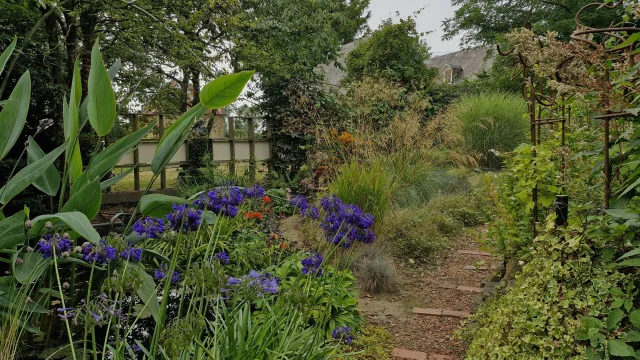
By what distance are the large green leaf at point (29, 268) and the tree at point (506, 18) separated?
11.8 metres

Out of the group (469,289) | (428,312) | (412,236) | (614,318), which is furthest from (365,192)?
(614,318)

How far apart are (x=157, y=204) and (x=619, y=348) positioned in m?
1.54

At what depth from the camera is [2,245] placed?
1516mm

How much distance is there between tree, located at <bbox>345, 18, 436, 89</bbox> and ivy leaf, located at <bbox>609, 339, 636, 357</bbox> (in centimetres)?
955

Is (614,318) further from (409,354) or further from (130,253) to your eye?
(130,253)

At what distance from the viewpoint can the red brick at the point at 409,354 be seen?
2.26 meters

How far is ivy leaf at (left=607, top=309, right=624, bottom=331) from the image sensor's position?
51.1 inches

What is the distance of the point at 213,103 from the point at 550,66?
54.1 inches

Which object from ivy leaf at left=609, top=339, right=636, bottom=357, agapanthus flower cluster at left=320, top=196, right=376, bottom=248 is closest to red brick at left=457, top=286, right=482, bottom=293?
agapanthus flower cluster at left=320, top=196, right=376, bottom=248

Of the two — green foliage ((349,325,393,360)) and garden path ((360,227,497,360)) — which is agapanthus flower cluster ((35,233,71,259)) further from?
garden path ((360,227,497,360))

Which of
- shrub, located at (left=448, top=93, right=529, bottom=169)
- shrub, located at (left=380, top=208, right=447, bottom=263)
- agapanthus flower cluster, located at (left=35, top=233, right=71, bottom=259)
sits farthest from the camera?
shrub, located at (left=448, top=93, right=529, bottom=169)

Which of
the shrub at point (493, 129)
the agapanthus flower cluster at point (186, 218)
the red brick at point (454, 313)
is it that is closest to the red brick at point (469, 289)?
the red brick at point (454, 313)

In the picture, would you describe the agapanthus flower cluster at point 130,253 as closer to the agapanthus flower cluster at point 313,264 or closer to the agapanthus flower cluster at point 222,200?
the agapanthus flower cluster at point 222,200

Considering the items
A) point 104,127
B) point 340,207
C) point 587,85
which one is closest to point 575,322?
point 587,85
